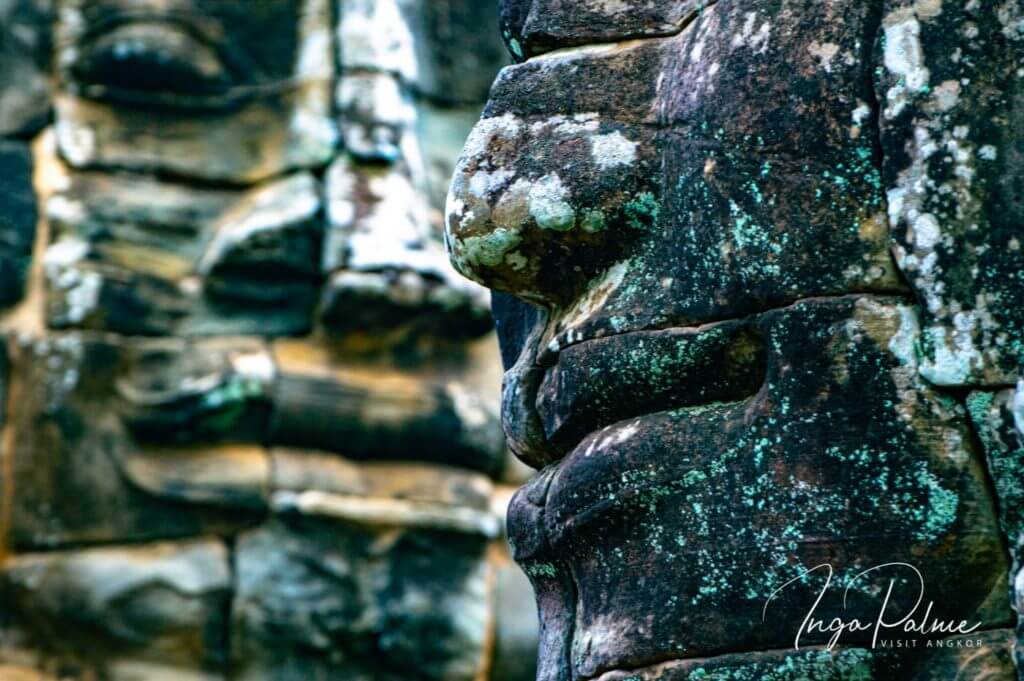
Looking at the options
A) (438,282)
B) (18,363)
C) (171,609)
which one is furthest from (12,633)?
(438,282)

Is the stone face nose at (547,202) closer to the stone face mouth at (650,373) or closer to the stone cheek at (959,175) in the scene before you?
the stone face mouth at (650,373)

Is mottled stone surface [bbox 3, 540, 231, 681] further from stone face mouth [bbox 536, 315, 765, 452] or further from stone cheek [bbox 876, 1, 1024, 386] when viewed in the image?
stone cheek [bbox 876, 1, 1024, 386]

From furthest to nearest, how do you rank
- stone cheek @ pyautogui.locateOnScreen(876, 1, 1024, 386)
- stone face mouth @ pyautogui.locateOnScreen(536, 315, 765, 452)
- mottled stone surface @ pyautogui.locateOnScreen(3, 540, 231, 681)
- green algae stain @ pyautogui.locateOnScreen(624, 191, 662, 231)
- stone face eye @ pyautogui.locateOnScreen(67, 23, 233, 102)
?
1. stone face eye @ pyautogui.locateOnScreen(67, 23, 233, 102)
2. mottled stone surface @ pyautogui.locateOnScreen(3, 540, 231, 681)
3. green algae stain @ pyautogui.locateOnScreen(624, 191, 662, 231)
4. stone face mouth @ pyautogui.locateOnScreen(536, 315, 765, 452)
5. stone cheek @ pyautogui.locateOnScreen(876, 1, 1024, 386)

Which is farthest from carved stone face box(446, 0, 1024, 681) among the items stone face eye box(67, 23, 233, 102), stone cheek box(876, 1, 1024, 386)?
stone face eye box(67, 23, 233, 102)

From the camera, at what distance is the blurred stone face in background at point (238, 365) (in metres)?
4.74

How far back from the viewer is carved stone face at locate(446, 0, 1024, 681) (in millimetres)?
1668

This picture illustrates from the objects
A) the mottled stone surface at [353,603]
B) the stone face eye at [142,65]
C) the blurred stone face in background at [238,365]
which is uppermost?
the stone face eye at [142,65]

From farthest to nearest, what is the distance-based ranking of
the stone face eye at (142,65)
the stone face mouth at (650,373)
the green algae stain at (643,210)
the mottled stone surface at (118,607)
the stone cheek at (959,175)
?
the stone face eye at (142,65) → the mottled stone surface at (118,607) → the green algae stain at (643,210) → the stone face mouth at (650,373) → the stone cheek at (959,175)

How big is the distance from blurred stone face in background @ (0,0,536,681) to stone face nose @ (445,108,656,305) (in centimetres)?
286

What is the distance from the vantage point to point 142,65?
5.09 meters

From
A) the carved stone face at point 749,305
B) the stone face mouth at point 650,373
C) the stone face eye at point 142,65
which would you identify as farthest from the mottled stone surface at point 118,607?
the stone face mouth at point 650,373

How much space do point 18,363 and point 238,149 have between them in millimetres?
913

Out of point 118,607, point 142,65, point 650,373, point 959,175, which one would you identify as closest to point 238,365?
point 118,607

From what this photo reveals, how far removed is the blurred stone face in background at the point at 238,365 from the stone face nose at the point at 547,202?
113 inches
